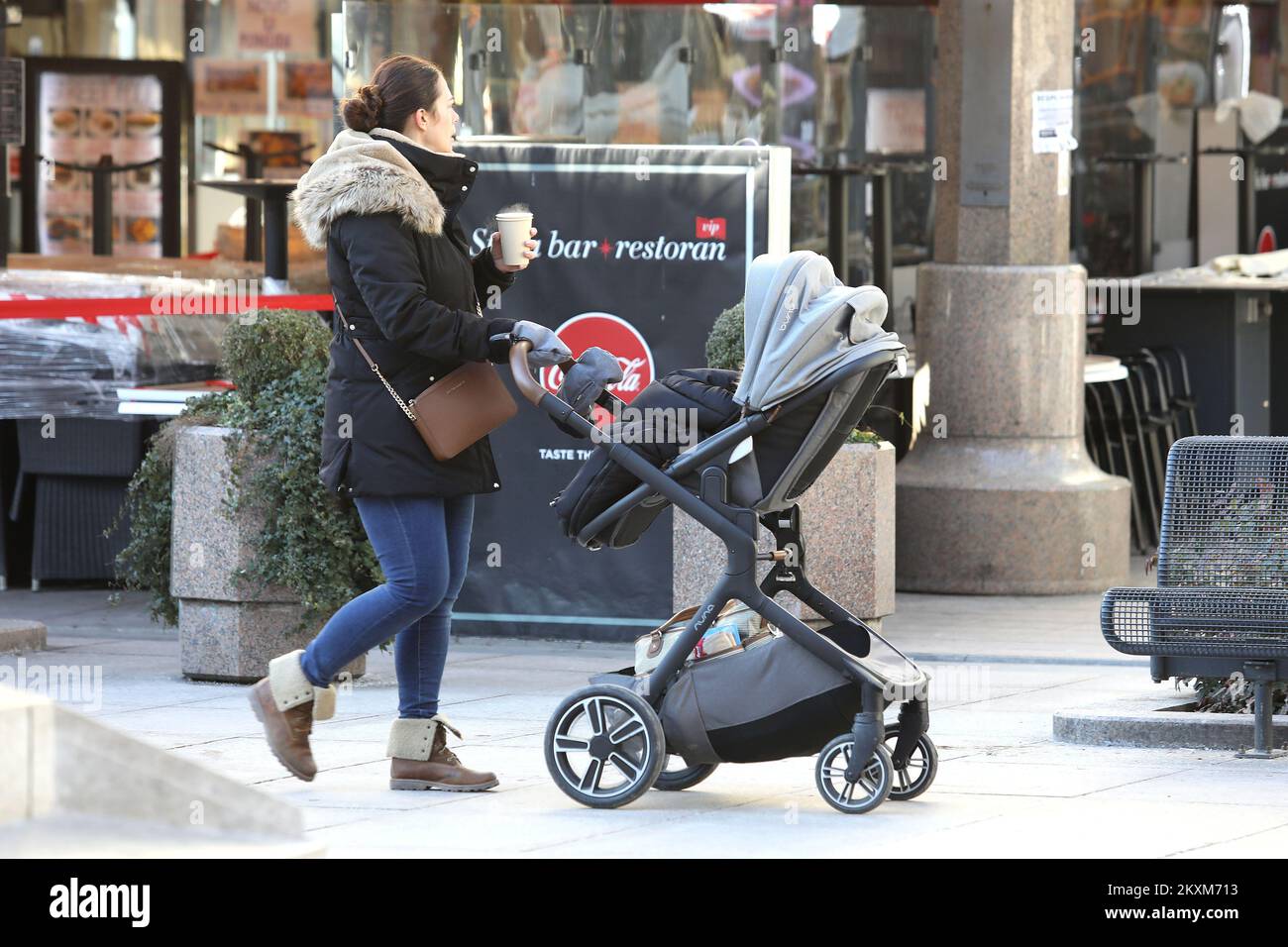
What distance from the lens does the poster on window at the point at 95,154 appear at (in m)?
16.5

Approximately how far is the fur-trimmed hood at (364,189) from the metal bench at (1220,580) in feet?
7.25

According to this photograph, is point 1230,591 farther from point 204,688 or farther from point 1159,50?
point 1159,50

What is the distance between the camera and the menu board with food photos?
16438 millimetres

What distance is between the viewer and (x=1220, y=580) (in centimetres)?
635

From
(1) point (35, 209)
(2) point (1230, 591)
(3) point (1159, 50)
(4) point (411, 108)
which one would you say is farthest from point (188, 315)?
(3) point (1159, 50)

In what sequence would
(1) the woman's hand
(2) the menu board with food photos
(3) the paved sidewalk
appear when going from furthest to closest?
(2) the menu board with food photos, (1) the woman's hand, (3) the paved sidewalk

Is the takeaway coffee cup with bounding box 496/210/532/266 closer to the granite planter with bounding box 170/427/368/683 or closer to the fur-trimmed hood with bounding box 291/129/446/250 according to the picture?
the fur-trimmed hood with bounding box 291/129/446/250

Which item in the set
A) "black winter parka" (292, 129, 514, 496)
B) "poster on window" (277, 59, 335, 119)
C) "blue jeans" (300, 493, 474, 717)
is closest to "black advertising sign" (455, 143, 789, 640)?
"black winter parka" (292, 129, 514, 496)

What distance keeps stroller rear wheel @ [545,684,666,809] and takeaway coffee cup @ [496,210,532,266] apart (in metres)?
1.08

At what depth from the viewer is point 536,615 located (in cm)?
850

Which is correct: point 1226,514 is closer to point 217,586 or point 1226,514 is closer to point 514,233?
point 514,233

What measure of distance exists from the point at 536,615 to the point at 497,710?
1.30m

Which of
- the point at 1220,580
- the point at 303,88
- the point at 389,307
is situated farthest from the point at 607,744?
the point at 303,88
